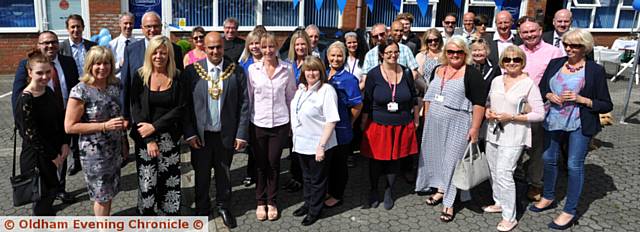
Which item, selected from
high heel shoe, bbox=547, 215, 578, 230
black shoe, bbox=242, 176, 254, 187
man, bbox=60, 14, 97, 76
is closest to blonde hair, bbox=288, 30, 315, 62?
black shoe, bbox=242, 176, 254, 187

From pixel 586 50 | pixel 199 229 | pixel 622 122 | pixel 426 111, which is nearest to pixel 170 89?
pixel 199 229

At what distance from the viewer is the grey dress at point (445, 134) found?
163 inches

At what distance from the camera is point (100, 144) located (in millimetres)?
3555

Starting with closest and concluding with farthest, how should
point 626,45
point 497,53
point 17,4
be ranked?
point 497,53 → point 17,4 → point 626,45

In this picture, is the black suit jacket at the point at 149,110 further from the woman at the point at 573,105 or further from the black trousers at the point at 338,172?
the woman at the point at 573,105

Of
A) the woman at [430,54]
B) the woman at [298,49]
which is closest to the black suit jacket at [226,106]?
the woman at [298,49]

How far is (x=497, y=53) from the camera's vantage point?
5.19 m

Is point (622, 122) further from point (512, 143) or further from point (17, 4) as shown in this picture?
point (17, 4)

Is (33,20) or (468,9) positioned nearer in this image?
(33,20)

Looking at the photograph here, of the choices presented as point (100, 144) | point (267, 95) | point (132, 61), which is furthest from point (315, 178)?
point (132, 61)

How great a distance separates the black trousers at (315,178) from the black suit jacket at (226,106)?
0.60m

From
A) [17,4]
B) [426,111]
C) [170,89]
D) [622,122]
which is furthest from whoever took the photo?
[17,4]

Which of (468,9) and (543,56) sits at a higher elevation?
(468,9)

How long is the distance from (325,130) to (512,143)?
1.58 meters
